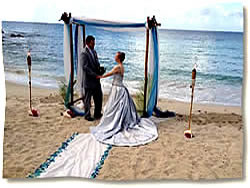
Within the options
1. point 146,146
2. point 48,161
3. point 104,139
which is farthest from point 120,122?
point 48,161

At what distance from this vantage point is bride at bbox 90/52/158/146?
3.71 m

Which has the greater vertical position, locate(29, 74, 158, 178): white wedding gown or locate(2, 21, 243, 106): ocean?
locate(2, 21, 243, 106): ocean

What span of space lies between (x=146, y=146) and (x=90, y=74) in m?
1.33

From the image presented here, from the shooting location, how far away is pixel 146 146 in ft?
11.6

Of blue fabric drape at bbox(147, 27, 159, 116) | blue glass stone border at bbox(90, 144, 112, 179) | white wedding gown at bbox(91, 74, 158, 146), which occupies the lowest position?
blue glass stone border at bbox(90, 144, 112, 179)

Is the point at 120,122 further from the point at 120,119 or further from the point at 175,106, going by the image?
the point at 175,106

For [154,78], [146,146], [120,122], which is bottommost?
[146,146]

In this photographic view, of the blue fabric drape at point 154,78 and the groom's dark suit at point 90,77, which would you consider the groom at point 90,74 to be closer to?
the groom's dark suit at point 90,77

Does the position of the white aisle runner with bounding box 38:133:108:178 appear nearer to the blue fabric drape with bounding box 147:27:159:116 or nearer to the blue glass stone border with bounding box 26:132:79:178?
the blue glass stone border with bounding box 26:132:79:178

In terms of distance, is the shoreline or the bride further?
the shoreline

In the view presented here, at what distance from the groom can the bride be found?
1.03ft

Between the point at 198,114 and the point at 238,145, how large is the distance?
3.50 ft

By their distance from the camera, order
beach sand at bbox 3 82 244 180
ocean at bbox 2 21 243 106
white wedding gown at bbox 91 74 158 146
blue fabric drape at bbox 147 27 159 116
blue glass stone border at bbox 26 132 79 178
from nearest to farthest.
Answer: blue glass stone border at bbox 26 132 79 178 → beach sand at bbox 3 82 244 180 → white wedding gown at bbox 91 74 158 146 → blue fabric drape at bbox 147 27 159 116 → ocean at bbox 2 21 243 106

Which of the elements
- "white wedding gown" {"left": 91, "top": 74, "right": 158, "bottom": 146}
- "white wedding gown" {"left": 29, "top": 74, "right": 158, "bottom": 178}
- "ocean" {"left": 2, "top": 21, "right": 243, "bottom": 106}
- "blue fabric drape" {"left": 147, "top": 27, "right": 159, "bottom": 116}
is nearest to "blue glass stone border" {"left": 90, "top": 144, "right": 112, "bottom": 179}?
"white wedding gown" {"left": 29, "top": 74, "right": 158, "bottom": 178}
